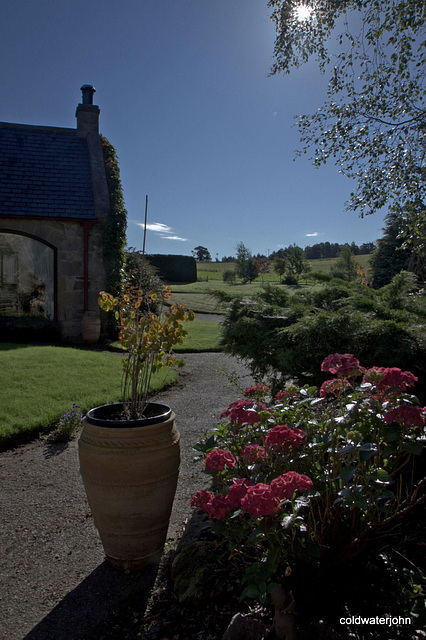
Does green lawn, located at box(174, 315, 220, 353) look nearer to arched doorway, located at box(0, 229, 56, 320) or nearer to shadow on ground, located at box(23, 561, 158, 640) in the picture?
arched doorway, located at box(0, 229, 56, 320)

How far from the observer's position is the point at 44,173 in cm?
1198

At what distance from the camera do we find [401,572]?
200cm

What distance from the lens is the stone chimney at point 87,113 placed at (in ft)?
41.7

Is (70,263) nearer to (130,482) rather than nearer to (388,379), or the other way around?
(130,482)

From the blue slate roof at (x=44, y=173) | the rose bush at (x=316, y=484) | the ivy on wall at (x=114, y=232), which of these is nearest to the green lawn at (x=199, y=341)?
the ivy on wall at (x=114, y=232)

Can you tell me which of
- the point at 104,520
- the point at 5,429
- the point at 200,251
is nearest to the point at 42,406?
the point at 5,429

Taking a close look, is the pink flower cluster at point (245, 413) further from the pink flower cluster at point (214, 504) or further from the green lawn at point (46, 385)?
the green lawn at point (46, 385)

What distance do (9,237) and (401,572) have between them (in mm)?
12300

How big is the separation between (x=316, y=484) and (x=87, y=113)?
13.7 m

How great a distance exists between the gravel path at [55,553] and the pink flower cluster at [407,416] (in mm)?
1663

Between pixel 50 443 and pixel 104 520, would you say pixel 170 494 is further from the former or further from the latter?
pixel 50 443

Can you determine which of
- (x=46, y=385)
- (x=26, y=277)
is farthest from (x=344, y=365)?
Answer: (x=26, y=277)

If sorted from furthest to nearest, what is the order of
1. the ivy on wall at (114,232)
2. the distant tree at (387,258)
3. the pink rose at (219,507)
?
1. the distant tree at (387,258)
2. the ivy on wall at (114,232)
3. the pink rose at (219,507)

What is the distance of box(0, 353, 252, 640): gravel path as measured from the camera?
2.18 metres
